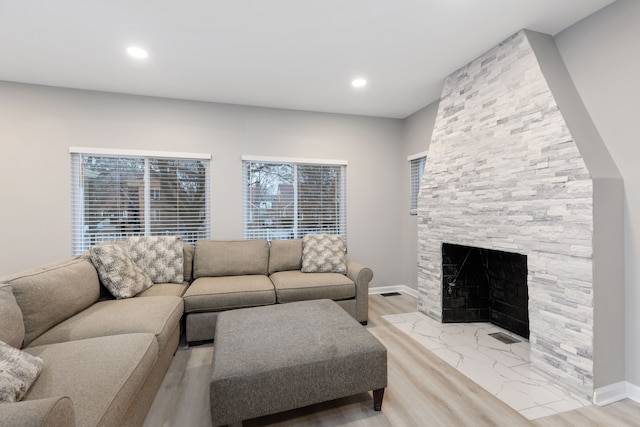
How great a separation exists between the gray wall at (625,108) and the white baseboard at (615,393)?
5 cm

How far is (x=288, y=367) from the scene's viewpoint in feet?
5.20

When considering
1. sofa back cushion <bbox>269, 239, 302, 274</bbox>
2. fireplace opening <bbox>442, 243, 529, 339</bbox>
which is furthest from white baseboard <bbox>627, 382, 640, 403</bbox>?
sofa back cushion <bbox>269, 239, 302, 274</bbox>

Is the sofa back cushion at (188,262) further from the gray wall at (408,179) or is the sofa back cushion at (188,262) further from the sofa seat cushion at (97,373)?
the gray wall at (408,179)

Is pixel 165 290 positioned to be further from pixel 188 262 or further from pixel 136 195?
pixel 136 195

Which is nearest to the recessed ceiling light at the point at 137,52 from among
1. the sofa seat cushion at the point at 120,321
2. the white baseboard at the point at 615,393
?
the sofa seat cushion at the point at 120,321

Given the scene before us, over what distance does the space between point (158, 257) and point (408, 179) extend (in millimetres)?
3416

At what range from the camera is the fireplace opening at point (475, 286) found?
3.00 m

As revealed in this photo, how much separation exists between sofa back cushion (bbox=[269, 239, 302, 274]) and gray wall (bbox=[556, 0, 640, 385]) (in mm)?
2882

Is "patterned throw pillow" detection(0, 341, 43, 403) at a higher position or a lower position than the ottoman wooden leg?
higher

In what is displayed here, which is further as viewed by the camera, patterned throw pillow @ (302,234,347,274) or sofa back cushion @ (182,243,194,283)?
patterned throw pillow @ (302,234,347,274)

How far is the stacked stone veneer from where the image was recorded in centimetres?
192

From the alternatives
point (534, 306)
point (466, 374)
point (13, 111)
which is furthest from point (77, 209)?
point (534, 306)

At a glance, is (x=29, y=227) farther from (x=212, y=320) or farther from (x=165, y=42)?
(x=165, y=42)

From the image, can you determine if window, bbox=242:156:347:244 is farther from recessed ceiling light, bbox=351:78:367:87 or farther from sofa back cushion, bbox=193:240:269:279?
recessed ceiling light, bbox=351:78:367:87
